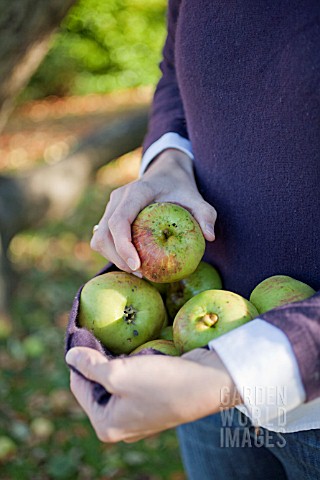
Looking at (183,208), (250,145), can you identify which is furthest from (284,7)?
(183,208)

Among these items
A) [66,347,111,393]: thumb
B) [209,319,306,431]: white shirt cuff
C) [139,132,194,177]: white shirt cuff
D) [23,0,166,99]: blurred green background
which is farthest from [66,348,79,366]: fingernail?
[23,0,166,99]: blurred green background

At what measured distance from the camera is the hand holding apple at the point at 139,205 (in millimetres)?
1391

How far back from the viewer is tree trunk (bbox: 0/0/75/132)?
2.81 meters

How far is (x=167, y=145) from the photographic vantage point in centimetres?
171

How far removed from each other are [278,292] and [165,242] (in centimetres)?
31

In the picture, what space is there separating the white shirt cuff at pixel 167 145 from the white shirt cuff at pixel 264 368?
789 millimetres

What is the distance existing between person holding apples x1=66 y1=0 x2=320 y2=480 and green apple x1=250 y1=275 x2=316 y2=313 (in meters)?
0.06

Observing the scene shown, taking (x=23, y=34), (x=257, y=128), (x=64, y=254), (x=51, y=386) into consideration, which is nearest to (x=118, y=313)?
(x=257, y=128)

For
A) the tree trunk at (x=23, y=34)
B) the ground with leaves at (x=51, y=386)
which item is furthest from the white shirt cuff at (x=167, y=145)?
the ground with leaves at (x=51, y=386)

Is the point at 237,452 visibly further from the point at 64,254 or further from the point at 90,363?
the point at 64,254

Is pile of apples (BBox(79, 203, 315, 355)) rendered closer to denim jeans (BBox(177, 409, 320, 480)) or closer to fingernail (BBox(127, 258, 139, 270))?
fingernail (BBox(127, 258, 139, 270))

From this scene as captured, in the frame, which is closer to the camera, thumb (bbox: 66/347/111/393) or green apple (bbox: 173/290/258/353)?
thumb (bbox: 66/347/111/393)

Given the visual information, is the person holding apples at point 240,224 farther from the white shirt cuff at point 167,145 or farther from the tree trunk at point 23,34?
the tree trunk at point 23,34

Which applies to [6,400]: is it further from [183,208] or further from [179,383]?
[179,383]
